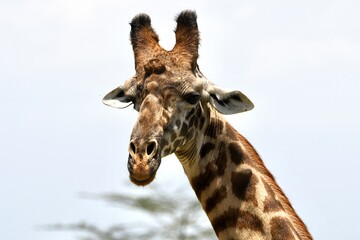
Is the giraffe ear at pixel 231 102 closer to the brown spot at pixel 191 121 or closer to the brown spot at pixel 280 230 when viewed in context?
the brown spot at pixel 191 121

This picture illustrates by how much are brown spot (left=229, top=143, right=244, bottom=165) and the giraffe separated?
0.4 inches

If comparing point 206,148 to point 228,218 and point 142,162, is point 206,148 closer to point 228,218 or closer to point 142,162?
point 228,218

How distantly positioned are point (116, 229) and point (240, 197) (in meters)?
40.0

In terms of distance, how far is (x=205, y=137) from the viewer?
1653 centimetres

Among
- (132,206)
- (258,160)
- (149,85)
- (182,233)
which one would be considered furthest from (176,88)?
(132,206)

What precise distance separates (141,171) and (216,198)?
136 cm

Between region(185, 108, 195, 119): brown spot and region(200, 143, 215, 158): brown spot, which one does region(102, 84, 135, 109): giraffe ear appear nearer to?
region(185, 108, 195, 119): brown spot

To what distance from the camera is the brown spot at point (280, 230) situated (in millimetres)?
15938

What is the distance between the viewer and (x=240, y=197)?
53.2ft

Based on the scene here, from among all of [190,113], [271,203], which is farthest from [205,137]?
[271,203]

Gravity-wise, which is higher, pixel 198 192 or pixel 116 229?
pixel 116 229

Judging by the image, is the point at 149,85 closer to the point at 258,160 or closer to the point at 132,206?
the point at 258,160

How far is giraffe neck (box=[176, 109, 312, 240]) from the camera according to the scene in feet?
52.6

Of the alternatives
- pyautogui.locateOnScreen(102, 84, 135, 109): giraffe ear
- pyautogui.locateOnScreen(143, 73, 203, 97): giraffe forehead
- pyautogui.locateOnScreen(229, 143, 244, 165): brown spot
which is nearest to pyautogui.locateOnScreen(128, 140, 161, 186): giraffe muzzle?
pyautogui.locateOnScreen(143, 73, 203, 97): giraffe forehead
